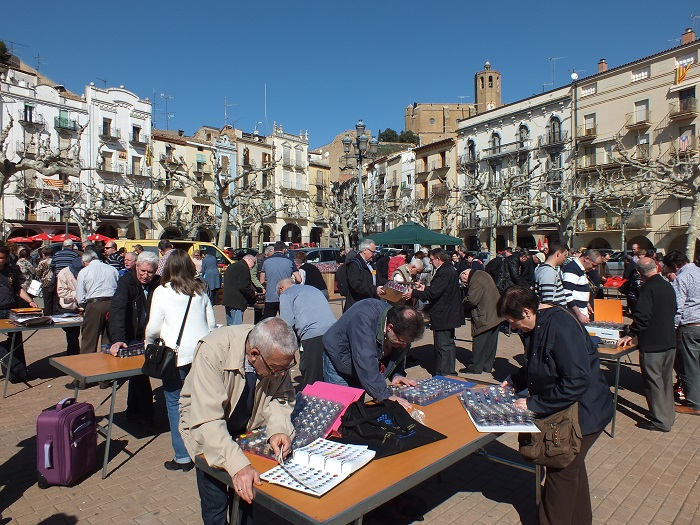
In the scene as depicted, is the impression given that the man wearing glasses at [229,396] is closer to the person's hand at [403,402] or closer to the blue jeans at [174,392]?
the person's hand at [403,402]

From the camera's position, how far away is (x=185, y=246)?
675 inches

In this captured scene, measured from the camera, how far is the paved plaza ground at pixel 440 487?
150 inches

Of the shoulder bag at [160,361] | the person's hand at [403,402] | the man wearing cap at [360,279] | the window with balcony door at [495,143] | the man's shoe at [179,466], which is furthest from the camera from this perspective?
the window with balcony door at [495,143]

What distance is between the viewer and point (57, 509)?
12.8 feet

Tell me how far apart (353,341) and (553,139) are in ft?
129

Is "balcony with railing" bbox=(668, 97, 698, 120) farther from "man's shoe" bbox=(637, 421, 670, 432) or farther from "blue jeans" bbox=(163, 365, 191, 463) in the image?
"blue jeans" bbox=(163, 365, 191, 463)

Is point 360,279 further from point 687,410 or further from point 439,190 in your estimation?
point 439,190

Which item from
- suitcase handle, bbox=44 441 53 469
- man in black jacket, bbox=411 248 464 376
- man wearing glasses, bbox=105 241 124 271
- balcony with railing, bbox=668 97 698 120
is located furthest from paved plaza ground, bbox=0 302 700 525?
balcony with railing, bbox=668 97 698 120

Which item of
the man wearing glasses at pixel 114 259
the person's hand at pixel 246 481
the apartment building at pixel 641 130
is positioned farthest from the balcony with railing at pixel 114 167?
the person's hand at pixel 246 481

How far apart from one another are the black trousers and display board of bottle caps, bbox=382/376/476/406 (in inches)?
35.1

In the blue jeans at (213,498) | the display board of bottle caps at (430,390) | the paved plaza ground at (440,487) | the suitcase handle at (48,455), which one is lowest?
the paved plaza ground at (440,487)

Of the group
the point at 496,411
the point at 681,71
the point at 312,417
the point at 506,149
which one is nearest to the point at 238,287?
the point at 312,417

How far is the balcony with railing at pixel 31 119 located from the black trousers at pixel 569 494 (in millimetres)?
40906

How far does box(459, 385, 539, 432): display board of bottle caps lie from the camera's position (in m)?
3.10
